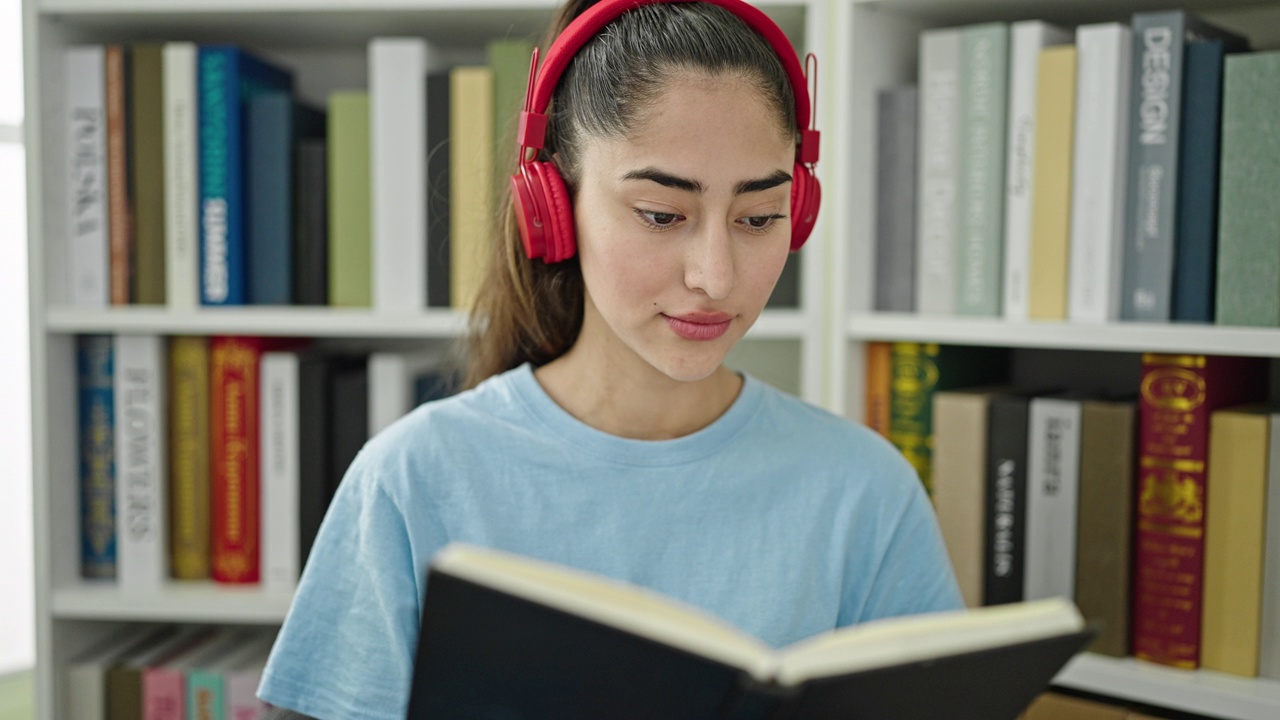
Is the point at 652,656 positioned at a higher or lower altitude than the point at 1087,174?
lower

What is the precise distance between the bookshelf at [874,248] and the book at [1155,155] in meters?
0.05

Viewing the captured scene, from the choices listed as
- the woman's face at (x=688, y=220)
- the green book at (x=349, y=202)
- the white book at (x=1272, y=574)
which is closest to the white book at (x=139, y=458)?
the green book at (x=349, y=202)

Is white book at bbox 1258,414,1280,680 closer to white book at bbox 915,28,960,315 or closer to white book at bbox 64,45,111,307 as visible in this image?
white book at bbox 915,28,960,315

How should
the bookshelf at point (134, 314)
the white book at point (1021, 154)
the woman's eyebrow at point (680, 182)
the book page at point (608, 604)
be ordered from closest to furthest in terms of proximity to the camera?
the book page at point (608, 604) < the woman's eyebrow at point (680, 182) < the white book at point (1021, 154) < the bookshelf at point (134, 314)

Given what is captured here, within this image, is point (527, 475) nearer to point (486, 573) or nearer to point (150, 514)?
point (486, 573)

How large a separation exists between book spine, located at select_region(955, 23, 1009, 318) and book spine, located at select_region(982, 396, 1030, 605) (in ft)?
0.42

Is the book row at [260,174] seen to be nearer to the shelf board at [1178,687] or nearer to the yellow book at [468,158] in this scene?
the yellow book at [468,158]

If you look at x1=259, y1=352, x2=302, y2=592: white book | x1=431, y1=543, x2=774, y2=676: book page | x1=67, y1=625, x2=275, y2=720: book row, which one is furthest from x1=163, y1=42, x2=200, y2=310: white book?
Answer: x1=431, y1=543, x2=774, y2=676: book page

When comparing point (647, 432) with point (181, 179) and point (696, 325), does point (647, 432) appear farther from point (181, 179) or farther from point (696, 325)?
point (181, 179)

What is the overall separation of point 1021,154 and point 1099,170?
0.09 m

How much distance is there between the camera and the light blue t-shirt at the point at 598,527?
91 cm

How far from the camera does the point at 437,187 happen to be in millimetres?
1377

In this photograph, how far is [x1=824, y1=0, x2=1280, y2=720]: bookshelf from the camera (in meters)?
1.18

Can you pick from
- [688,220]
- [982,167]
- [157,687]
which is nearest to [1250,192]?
Result: [982,167]
